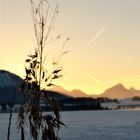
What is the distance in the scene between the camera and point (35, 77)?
19.6ft

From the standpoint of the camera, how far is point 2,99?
14588 cm

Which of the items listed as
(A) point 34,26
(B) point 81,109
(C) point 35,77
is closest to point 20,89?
(C) point 35,77

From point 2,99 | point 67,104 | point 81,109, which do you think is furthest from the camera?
point 81,109

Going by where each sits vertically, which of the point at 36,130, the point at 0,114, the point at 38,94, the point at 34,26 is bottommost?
the point at 36,130

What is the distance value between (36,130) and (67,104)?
151373 millimetres

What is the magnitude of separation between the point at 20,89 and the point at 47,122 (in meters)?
0.47

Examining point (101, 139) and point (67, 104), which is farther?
point (67, 104)

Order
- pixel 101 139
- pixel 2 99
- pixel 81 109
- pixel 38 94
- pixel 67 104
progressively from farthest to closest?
pixel 81 109
pixel 67 104
pixel 2 99
pixel 101 139
pixel 38 94

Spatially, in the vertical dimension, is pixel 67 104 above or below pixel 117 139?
above

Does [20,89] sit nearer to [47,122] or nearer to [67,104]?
[47,122]

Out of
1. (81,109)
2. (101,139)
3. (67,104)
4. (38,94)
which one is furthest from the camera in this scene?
(81,109)

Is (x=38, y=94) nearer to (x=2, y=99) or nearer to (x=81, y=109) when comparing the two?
(x=2, y=99)

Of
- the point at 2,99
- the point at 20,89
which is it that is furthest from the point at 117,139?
the point at 2,99

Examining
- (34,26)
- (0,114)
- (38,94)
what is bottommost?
(38,94)
